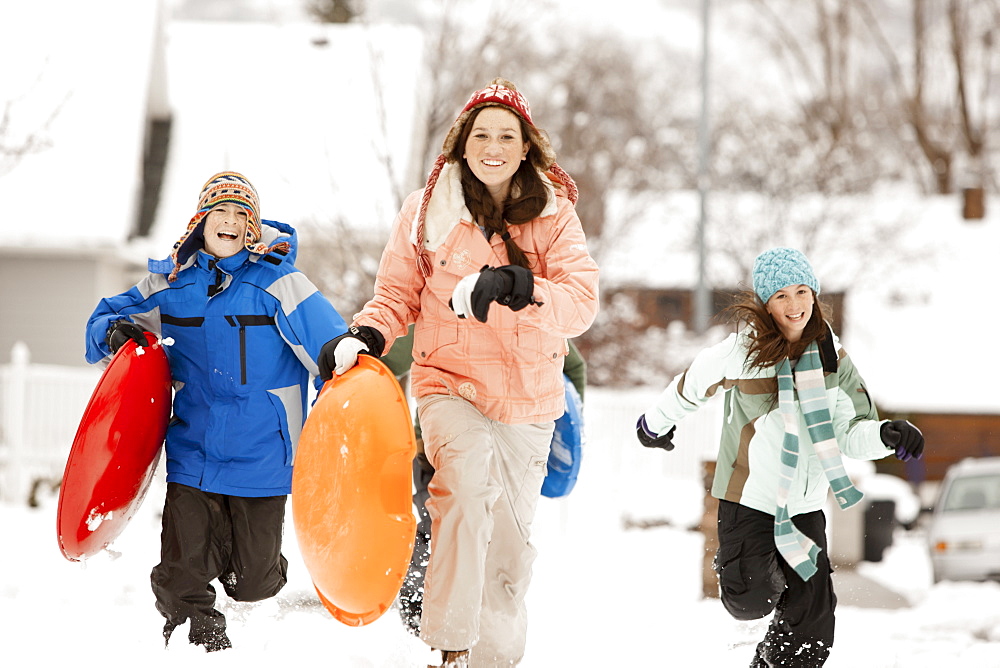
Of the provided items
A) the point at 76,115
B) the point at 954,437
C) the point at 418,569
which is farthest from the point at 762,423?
the point at 954,437

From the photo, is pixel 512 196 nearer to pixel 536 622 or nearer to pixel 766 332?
pixel 766 332

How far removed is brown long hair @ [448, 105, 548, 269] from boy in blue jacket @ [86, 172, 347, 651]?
741 millimetres

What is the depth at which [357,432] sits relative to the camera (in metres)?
3.74

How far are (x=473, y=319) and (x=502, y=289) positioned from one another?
0.47m

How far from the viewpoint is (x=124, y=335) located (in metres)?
4.24

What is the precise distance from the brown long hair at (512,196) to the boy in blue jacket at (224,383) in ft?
2.43

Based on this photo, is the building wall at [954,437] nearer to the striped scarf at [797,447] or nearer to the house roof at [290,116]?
the house roof at [290,116]

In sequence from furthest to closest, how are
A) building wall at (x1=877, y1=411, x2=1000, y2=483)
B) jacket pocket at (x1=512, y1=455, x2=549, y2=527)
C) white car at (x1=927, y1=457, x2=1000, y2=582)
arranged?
1. building wall at (x1=877, y1=411, x2=1000, y2=483)
2. white car at (x1=927, y1=457, x2=1000, y2=582)
3. jacket pocket at (x1=512, y1=455, x2=549, y2=527)

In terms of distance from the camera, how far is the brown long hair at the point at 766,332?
4.12 meters

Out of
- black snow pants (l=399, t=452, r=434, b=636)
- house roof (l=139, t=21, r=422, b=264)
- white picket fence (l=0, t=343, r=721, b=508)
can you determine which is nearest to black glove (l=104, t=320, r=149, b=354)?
black snow pants (l=399, t=452, r=434, b=636)

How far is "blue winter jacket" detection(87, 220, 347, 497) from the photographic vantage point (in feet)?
13.8

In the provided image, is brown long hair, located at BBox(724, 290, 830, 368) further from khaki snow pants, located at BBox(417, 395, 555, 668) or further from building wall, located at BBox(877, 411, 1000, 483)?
building wall, located at BBox(877, 411, 1000, 483)

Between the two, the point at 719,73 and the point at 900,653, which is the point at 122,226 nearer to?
the point at 900,653

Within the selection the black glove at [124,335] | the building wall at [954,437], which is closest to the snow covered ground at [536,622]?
the black glove at [124,335]
